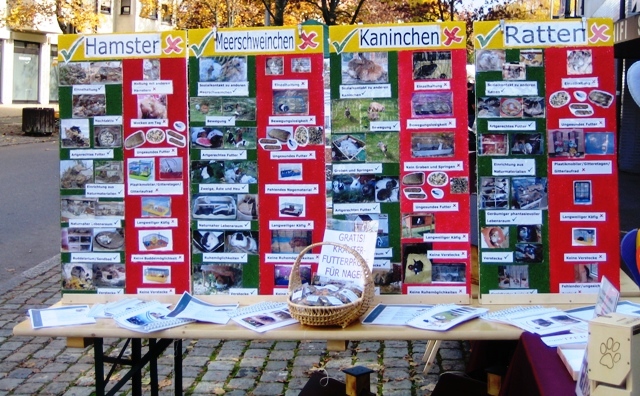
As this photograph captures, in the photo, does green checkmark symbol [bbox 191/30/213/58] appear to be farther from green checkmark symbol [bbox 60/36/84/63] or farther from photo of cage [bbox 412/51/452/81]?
photo of cage [bbox 412/51/452/81]

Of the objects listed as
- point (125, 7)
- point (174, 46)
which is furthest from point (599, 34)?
point (125, 7)

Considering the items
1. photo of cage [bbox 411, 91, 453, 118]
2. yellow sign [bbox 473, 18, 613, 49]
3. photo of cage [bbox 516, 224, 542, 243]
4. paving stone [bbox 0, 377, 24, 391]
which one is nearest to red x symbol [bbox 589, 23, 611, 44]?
yellow sign [bbox 473, 18, 613, 49]

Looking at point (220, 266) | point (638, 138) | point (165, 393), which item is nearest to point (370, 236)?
point (220, 266)

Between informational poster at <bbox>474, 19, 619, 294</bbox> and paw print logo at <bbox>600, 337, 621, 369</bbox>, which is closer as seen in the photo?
paw print logo at <bbox>600, 337, 621, 369</bbox>

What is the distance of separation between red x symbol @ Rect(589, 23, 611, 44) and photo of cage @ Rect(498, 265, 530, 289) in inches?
40.7

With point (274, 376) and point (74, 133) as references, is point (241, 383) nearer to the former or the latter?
point (274, 376)

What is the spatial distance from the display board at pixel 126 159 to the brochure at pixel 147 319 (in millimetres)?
238

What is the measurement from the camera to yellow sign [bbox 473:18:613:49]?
12.2 ft

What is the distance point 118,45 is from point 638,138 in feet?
54.7

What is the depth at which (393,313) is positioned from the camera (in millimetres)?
3570

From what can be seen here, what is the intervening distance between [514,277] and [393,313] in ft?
1.93

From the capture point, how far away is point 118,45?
3875 millimetres

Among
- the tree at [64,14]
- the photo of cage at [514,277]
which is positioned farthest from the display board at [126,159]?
the tree at [64,14]

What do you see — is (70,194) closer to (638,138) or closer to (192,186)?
(192,186)
